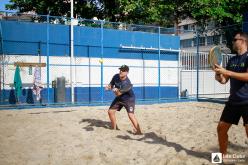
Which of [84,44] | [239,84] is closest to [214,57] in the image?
[239,84]

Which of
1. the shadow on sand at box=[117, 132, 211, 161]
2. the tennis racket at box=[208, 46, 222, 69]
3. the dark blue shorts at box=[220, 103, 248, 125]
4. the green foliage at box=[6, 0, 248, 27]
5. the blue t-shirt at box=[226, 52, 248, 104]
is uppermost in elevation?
the green foliage at box=[6, 0, 248, 27]

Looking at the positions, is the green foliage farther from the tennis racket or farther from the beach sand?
the tennis racket

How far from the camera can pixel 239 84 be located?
5020 mm

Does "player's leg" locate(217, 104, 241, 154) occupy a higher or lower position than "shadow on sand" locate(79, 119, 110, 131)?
higher

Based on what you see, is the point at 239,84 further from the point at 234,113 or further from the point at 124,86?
the point at 124,86

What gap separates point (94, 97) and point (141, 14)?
32.9 feet

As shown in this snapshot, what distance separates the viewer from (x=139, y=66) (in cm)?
1934

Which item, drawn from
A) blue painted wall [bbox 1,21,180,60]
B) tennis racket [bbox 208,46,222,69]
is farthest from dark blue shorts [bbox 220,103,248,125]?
blue painted wall [bbox 1,21,180,60]

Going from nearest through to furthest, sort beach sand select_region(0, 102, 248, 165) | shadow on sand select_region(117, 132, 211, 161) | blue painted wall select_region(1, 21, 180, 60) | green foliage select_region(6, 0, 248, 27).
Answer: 1. beach sand select_region(0, 102, 248, 165)
2. shadow on sand select_region(117, 132, 211, 161)
3. blue painted wall select_region(1, 21, 180, 60)
4. green foliage select_region(6, 0, 248, 27)

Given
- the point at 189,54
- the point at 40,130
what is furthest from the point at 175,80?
the point at 40,130

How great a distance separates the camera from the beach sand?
5750mm

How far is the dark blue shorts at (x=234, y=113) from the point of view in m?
4.99

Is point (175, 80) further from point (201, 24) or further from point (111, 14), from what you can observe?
point (201, 24)

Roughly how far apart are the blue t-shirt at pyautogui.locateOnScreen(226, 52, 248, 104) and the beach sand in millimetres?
1085
